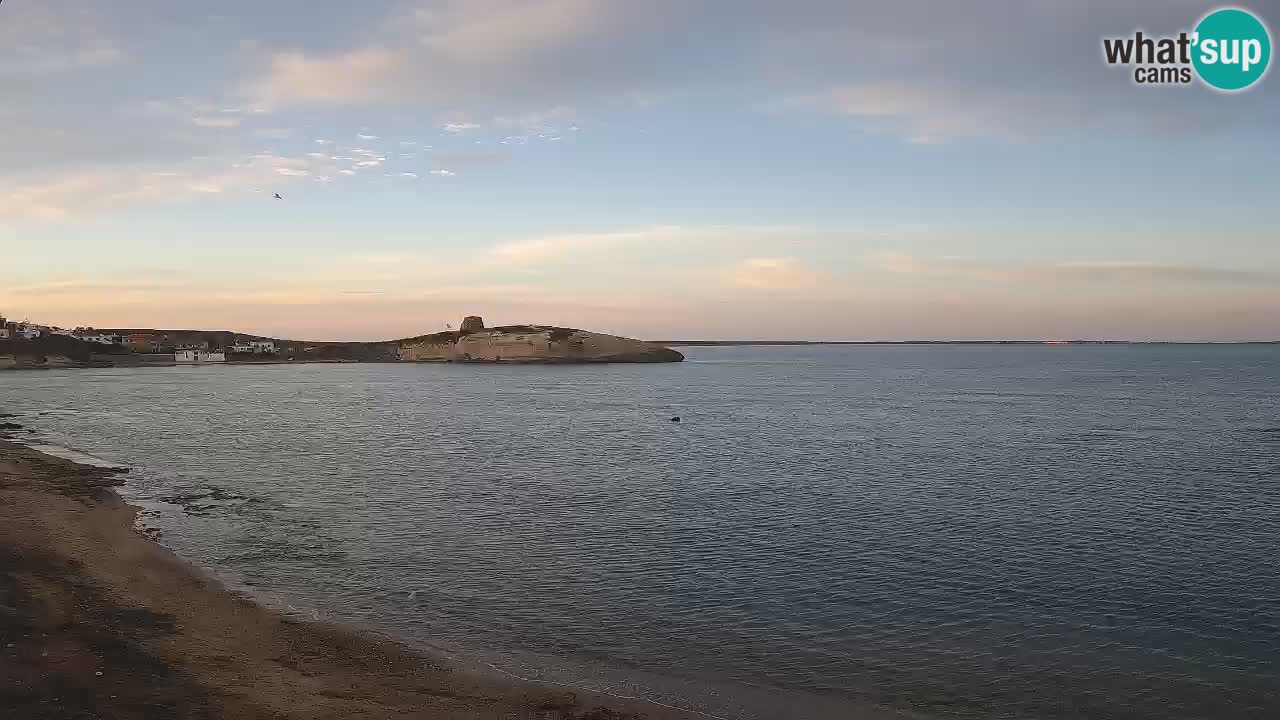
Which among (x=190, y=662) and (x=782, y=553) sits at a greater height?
(x=190, y=662)

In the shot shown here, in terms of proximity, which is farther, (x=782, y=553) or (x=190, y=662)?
(x=782, y=553)

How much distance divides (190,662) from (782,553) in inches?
600

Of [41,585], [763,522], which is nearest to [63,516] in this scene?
[41,585]

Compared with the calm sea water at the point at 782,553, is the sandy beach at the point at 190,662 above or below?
above

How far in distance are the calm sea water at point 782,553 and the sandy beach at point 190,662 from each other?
137 cm

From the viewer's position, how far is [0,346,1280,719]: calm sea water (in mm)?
15531

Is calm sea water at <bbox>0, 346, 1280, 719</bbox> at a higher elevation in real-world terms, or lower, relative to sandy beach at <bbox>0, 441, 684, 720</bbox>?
lower

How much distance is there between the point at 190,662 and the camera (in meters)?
14.0

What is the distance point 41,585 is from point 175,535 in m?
8.31

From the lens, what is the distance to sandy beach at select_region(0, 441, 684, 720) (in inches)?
474

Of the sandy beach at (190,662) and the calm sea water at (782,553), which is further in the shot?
the calm sea water at (782,553)

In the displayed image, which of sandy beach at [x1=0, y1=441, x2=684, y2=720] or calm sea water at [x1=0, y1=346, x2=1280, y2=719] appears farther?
calm sea water at [x1=0, y1=346, x2=1280, y2=719]

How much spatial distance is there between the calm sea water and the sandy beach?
1.37 m

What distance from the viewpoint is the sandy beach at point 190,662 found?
39.5 feet
